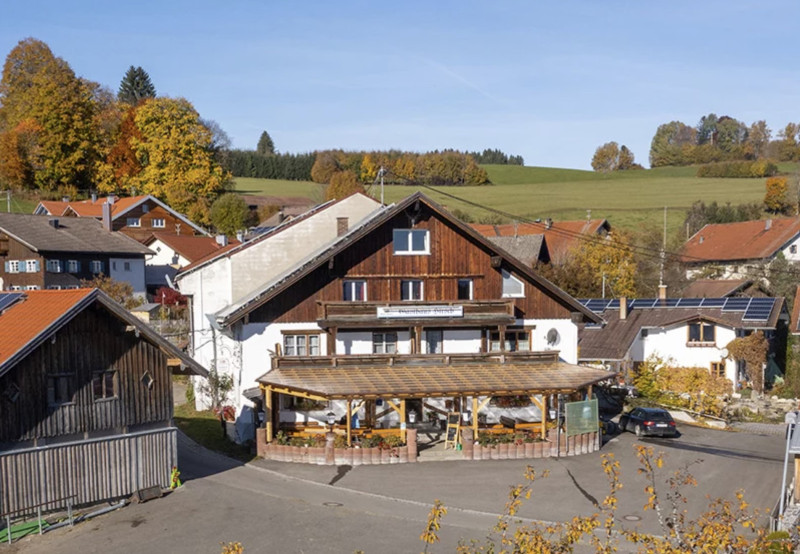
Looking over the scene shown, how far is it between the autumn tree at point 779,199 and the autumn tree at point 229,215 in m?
65.2

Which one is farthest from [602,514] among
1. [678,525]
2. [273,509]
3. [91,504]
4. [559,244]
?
[559,244]

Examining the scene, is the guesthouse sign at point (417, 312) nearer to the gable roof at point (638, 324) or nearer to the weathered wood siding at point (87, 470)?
the weathered wood siding at point (87, 470)

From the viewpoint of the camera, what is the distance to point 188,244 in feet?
243

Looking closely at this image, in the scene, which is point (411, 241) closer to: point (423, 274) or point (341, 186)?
point (423, 274)

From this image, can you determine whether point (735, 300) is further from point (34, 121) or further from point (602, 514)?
point (34, 121)

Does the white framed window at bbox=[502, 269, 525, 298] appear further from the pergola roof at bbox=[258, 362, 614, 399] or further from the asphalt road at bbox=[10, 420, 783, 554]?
the asphalt road at bbox=[10, 420, 783, 554]

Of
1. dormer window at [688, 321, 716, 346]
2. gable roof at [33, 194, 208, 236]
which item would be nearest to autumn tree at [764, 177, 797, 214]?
dormer window at [688, 321, 716, 346]

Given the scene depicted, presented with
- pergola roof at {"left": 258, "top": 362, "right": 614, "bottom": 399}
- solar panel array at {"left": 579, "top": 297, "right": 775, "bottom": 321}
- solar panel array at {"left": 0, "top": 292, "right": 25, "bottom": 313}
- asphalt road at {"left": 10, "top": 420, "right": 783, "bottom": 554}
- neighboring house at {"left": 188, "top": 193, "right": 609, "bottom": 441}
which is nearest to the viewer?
asphalt road at {"left": 10, "top": 420, "right": 783, "bottom": 554}

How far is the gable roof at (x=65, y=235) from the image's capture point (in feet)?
201

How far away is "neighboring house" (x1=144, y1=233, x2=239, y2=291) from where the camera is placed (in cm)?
7225

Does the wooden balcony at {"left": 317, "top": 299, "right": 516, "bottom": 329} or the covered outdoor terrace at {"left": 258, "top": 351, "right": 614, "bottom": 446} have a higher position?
the wooden balcony at {"left": 317, "top": 299, "right": 516, "bottom": 329}

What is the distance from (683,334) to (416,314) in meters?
18.9

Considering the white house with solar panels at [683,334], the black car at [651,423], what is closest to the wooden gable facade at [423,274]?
the black car at [651,423]

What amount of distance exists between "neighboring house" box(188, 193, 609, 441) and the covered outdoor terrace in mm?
58
